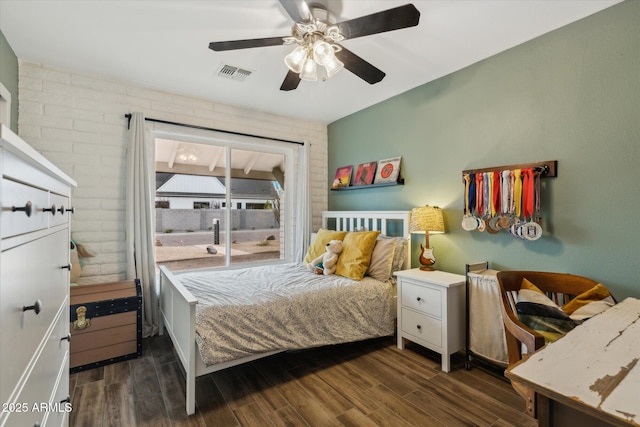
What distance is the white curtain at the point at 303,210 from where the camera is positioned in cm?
391

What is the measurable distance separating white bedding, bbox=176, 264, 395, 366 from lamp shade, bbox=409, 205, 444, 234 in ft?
1.92

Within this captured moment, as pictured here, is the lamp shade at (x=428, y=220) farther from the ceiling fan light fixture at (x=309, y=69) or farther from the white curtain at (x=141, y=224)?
the white curtain at (x=141, y=224)

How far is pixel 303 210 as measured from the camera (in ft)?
12.9

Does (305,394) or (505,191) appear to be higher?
(505,191)

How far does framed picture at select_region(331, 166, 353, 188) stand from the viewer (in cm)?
385

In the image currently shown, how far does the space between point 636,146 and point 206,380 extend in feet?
10.3

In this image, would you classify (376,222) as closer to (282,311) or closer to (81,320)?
(282,311)

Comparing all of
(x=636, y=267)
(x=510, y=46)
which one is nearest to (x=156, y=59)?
(x=510, y=46)

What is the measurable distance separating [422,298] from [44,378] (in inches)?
89.0

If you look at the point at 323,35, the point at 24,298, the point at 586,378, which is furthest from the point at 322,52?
the point at 586,378

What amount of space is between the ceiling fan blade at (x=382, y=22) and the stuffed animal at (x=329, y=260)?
1810 millimetres

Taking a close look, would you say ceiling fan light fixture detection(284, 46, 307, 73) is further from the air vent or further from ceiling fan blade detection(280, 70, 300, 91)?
the air vent

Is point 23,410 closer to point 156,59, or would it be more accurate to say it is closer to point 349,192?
point 156,59

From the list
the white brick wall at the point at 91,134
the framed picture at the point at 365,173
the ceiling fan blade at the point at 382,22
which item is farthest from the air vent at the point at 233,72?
the framed picture at the point at 365,173
